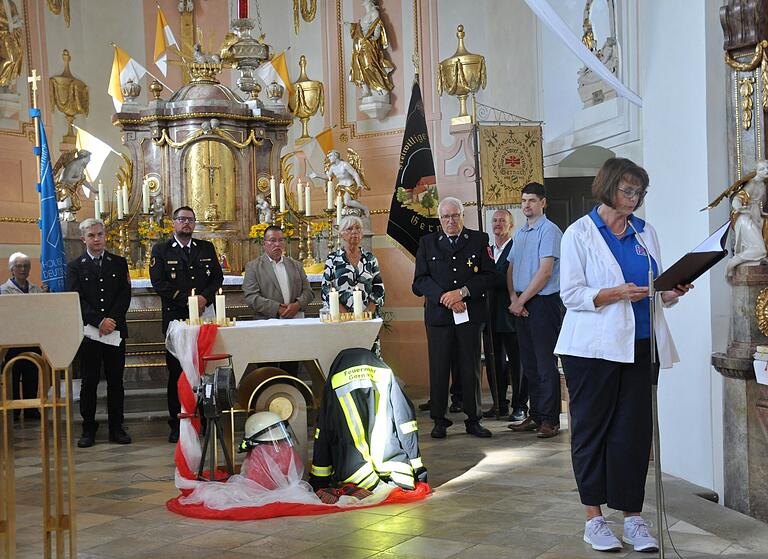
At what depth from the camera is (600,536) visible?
3.97 m

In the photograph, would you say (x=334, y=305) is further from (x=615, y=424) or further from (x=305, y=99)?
Result: (x=305, y=99)

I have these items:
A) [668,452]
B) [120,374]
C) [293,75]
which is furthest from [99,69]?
[668,452]

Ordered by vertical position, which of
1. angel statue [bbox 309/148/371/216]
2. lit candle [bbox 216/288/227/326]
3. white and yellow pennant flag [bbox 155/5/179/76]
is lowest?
lit candle [bbox 216/288/227/326]

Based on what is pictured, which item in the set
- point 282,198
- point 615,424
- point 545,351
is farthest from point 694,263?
point 282,198

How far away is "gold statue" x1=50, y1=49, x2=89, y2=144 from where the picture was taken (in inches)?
434

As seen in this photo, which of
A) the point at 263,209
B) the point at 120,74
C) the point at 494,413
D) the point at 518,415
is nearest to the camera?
the point at 518,415

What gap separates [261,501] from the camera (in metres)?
4.84

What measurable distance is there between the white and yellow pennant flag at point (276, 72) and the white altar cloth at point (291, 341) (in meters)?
6.39

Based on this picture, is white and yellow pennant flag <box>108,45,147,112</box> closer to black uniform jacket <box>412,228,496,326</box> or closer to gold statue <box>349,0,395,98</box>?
gold statue <box>349,0,395,98</box>

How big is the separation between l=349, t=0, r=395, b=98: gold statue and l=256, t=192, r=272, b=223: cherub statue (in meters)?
2.05

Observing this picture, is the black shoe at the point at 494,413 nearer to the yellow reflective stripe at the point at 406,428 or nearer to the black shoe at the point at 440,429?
the black shoe at the point at 440,429

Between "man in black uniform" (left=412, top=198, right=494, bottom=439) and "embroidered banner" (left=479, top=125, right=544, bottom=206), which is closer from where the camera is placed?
"man in black uniform" (left=412, top=198, right=494, bottom=439)

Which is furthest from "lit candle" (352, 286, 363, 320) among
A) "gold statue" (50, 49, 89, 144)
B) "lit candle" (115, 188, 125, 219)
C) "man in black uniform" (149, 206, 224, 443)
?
"gold statue" (50, 49, 89, 144)

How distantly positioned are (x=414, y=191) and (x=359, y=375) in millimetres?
4587
